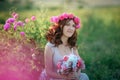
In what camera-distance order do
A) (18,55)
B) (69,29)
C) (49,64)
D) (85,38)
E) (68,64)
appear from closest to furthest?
1. (68,64)
2. (49,64)
3. (69,29)
4. (18,55)
5. (85,38)

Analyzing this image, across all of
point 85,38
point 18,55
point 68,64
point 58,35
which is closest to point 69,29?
point 58,35

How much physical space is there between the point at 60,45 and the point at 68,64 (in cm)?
38

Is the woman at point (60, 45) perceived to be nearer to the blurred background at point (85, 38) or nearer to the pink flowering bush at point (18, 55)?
the pink flowering bush at point (18, 55)

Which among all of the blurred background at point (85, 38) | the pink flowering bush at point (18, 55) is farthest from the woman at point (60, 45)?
the blurred background at point (85, 38)

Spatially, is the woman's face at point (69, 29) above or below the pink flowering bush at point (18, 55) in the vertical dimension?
above

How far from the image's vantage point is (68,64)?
18.9ft

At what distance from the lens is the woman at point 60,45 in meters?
5.90

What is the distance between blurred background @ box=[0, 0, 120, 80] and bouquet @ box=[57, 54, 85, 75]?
817 millimetres

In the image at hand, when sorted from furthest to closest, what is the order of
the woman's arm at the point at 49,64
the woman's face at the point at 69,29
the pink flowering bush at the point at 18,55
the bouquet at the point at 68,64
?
1. the pink flowering bush at the point at 18,55
2. the woman's face at the point at 69,29
3. the woman's arm at the point at 49,64
4. the bouquet at the point at 68,64

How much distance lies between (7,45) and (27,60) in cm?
36

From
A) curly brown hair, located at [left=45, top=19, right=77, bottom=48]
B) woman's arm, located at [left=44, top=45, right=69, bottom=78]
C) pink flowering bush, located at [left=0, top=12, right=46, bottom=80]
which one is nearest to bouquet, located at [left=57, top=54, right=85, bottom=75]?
woman's arm, located at [left=44, top=45, right=69, bottom=78]

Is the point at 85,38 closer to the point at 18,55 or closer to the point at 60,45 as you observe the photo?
the point at 18,55

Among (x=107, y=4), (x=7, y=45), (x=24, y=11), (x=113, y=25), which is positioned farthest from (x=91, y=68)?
(x=107, y=4)

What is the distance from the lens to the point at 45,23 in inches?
276
